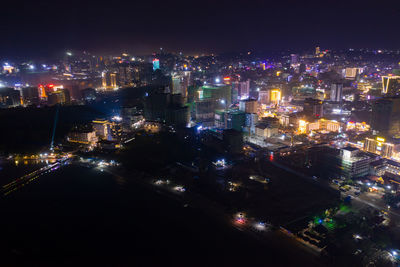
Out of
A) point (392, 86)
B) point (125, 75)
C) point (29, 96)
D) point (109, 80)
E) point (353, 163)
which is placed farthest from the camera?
point (125, 75)

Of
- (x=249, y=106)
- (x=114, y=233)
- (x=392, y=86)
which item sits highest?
(x=392, y=86)

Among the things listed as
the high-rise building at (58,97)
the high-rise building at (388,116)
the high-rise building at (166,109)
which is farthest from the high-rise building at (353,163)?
the high-rise building at (58,97)

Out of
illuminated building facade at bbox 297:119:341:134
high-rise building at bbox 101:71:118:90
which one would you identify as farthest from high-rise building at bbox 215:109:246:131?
high-rise building at bbox 101:71:118:90

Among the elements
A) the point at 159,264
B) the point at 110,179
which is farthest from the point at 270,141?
the point at 159,264

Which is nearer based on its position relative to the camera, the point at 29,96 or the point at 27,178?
the point at 27,178

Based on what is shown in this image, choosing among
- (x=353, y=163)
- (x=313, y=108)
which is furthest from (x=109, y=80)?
(x=353, y=163)

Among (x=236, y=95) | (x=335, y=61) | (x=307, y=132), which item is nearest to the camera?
(x=307, y=132)

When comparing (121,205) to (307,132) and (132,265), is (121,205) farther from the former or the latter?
(307,132)

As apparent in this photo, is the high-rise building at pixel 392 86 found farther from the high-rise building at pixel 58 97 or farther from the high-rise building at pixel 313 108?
the high-rise building at pixel 58 97

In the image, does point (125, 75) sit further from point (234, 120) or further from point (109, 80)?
point (234, 120)

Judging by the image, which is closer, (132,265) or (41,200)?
(132,265)

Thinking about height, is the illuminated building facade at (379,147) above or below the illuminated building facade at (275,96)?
below
